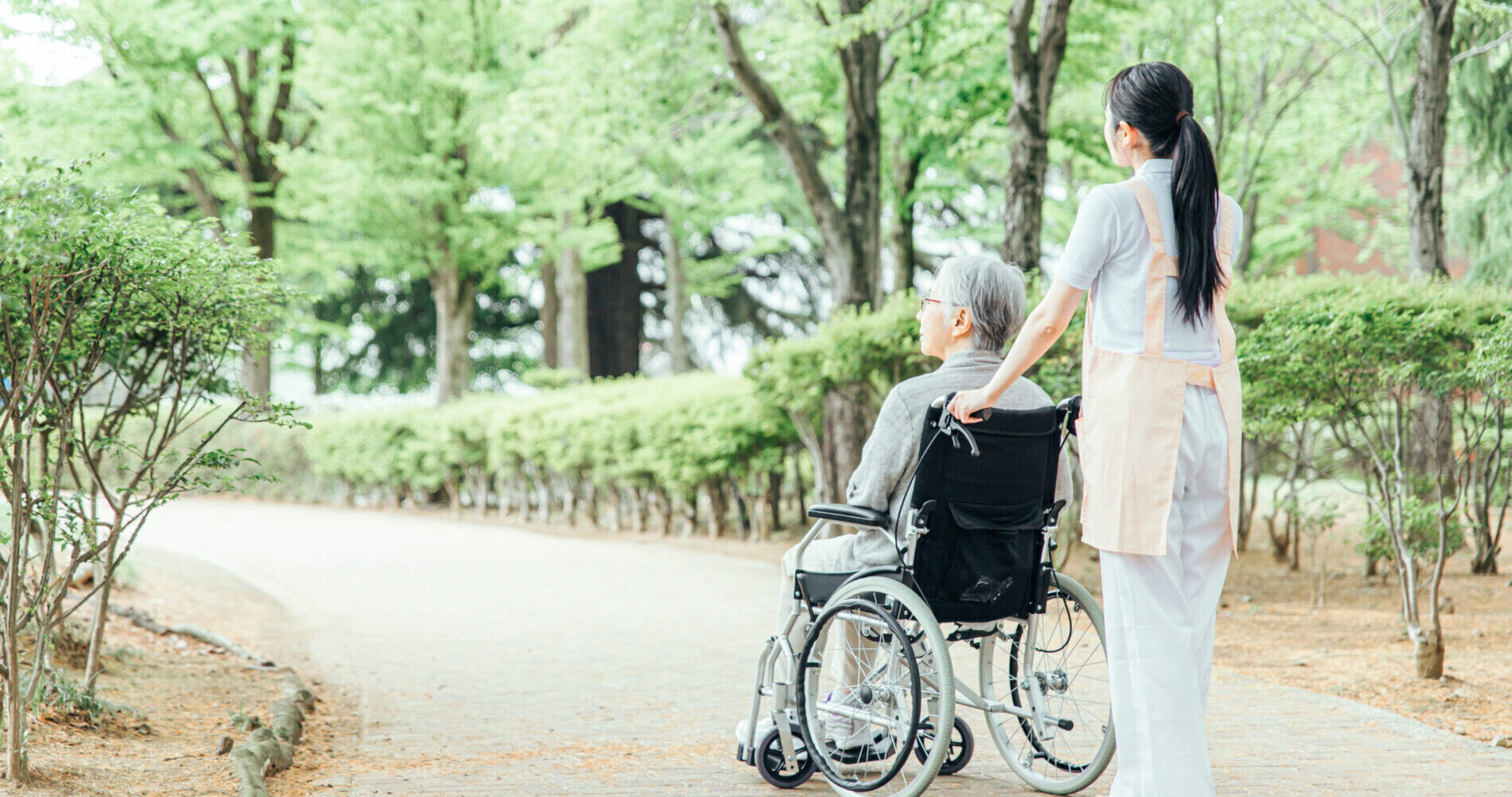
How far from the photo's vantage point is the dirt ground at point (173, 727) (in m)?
3.62

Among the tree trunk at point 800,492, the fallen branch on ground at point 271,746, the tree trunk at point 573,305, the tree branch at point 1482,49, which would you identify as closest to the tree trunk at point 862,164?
the tree trunk at point 800,492

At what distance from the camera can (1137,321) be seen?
9.07 ft

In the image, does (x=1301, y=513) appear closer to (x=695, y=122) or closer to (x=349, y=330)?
(x=695, y=122)

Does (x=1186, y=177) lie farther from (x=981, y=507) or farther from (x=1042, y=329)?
(x=981, y=507)

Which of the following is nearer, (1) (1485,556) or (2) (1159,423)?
(2) (1159,423)

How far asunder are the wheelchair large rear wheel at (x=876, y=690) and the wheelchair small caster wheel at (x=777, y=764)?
10 centimetres

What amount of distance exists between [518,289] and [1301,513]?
23578 mm

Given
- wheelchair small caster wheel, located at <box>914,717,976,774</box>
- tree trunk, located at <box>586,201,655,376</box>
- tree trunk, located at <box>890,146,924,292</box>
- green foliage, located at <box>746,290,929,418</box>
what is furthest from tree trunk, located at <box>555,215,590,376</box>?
wheelchair small caster wheel, located at <box>914,717,976,774</box>

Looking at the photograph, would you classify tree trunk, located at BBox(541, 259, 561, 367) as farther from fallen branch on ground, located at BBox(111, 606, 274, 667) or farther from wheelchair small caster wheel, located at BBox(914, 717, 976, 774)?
wheelchair small caster wheel, located at BBox(914, 717, 976, 774)

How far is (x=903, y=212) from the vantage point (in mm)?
13898

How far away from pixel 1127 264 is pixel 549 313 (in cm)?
1855

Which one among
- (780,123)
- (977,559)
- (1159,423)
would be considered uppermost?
(780,123)

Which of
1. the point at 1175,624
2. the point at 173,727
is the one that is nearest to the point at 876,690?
the point at 1175,624

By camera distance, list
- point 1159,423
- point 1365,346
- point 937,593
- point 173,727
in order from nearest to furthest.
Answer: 1. point 1159,423
2. point 937,593
3. point 173,727
4. point 1365,346
